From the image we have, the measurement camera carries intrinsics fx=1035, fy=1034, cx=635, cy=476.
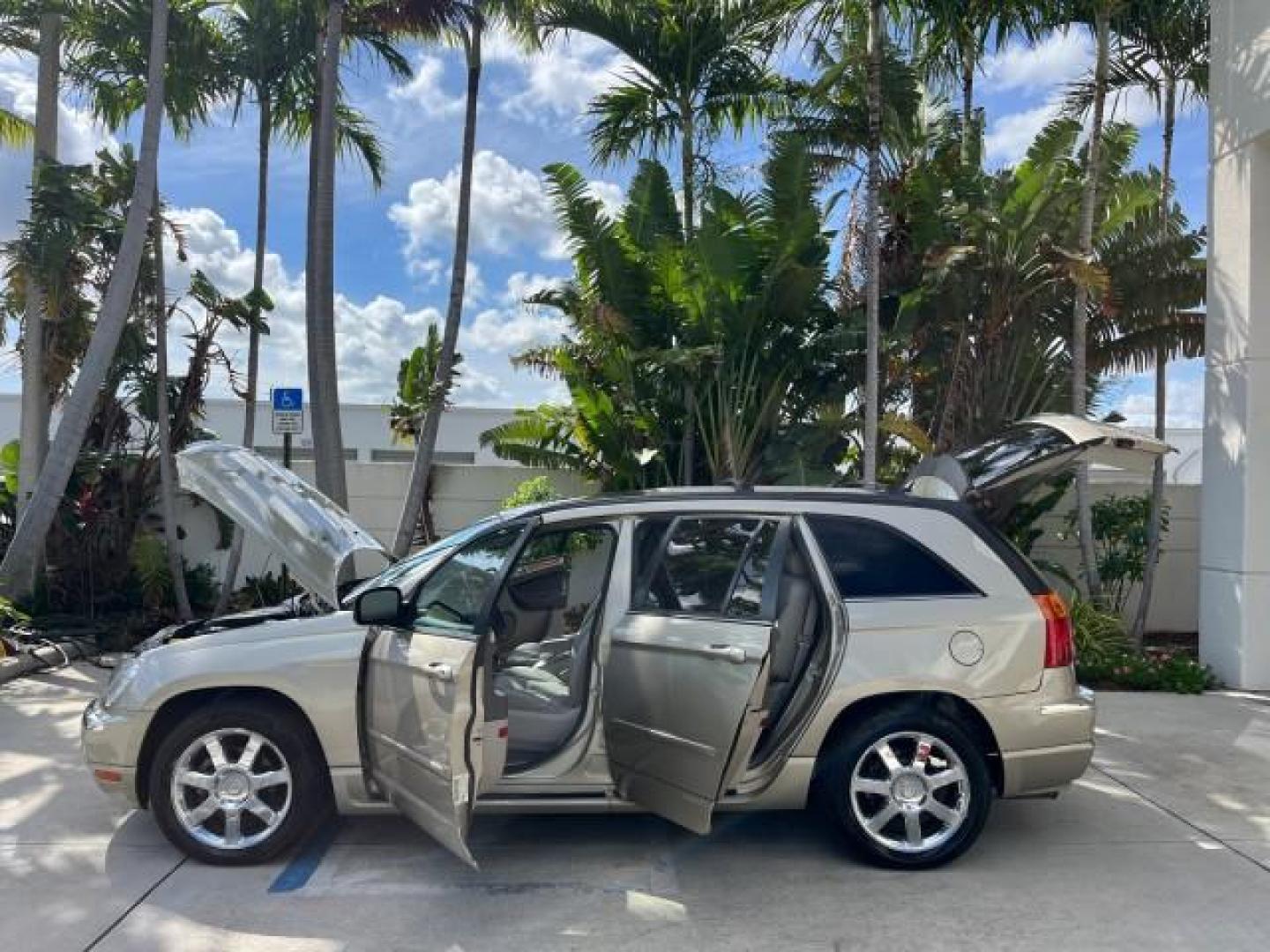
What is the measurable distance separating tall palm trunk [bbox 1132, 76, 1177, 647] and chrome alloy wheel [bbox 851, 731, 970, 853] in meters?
5.76

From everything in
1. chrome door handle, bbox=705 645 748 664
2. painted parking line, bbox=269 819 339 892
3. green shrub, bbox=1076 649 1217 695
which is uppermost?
chrome door handle, bbox=705 645 748 664

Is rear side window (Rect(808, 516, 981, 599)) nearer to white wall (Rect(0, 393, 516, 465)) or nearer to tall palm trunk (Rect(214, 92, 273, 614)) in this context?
tall palm trunk (Rect(214, 92, 273, 614))

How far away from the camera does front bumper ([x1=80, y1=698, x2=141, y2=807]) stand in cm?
479

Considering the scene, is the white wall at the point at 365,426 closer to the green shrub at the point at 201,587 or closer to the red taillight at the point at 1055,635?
the green shrub at the point at 201,587

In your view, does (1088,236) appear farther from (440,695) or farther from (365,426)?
(365,426)

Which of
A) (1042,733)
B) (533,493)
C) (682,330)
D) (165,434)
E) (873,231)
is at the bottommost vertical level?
(1042,733)

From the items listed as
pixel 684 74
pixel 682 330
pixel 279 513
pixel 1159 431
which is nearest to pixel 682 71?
pixel 684 74

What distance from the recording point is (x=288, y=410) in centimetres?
1020

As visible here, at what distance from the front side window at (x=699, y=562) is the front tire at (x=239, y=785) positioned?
1741mm

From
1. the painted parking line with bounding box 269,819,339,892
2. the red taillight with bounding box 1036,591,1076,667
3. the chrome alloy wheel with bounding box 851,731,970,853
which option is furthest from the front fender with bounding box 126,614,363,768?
the red taillight with bounding box 1036,591,1076,667

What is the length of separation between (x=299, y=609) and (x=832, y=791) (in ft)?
9.20

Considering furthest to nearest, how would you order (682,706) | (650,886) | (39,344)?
(39,344) < (650,886) < (682,706)

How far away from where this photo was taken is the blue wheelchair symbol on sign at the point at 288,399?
33.4ft

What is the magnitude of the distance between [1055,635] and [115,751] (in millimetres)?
4397
